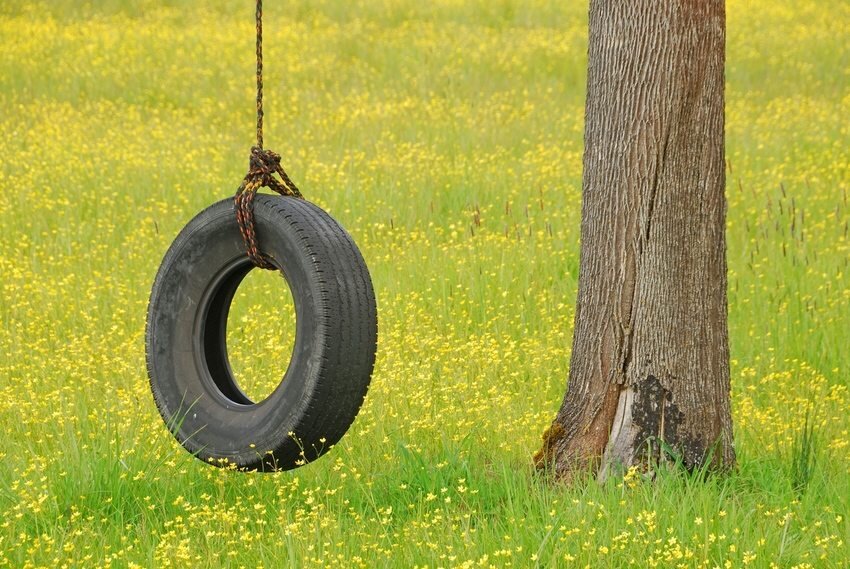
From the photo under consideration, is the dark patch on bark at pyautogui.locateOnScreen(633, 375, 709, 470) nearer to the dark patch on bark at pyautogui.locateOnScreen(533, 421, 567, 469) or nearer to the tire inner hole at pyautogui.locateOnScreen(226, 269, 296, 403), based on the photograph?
the dark patch on bark at pyautogui.locateOnScreen(533, 421, 567, 469)

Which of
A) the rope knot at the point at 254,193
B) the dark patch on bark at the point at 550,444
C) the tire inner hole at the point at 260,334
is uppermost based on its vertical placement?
the rope knot at the point at 254,193

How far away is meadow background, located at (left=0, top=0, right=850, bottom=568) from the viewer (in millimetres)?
4527

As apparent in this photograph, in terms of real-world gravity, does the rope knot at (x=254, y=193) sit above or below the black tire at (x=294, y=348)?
above

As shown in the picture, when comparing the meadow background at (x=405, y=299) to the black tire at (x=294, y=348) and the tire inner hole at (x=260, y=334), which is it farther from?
the black tire at (x=294, y=348)

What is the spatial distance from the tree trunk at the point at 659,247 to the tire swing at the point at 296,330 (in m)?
1.18

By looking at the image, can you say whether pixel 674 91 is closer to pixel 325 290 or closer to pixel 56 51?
pixel 325 290

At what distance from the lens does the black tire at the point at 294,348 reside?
450 centimetres

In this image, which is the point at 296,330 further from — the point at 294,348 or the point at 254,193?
the point at 254,193

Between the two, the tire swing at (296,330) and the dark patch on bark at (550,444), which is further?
the dark patch on bark at (550,444)

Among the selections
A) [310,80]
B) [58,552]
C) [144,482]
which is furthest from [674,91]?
[310,80]

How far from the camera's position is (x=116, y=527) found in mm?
4730

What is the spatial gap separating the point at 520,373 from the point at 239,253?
7.18ft

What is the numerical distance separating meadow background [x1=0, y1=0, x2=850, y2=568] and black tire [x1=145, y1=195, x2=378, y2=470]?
0.29m

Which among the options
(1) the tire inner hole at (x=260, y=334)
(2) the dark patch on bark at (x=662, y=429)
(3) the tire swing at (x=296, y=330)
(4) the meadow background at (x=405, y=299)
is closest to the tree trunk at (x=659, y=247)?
(2) the dark patch on bark at (x=662, y=429)
